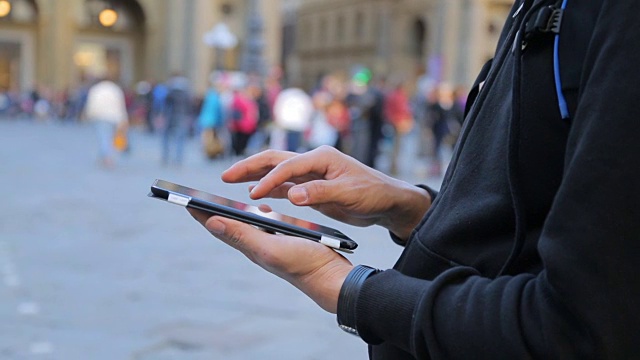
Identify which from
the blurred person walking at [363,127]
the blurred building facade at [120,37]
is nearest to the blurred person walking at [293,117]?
the blurred person walking at [363,127]

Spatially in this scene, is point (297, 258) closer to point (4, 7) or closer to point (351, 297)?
point (351, 297)

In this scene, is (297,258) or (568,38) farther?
(297,258)

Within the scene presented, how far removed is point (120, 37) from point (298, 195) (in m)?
38.6

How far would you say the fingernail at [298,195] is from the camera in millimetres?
1595

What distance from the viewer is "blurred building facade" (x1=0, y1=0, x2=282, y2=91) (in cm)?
3753

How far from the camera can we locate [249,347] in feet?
17.3

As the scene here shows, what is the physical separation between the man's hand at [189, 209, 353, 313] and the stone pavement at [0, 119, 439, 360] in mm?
3723

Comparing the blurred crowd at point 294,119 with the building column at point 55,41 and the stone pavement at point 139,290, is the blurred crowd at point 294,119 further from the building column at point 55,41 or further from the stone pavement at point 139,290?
the building column at point 55,41

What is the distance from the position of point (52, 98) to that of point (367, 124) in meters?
23.6

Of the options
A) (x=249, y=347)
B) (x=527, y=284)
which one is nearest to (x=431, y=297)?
(x=527, y=284)

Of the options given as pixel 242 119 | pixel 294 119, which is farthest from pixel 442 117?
pixel 242 119

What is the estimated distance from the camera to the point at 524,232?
1.25 metres

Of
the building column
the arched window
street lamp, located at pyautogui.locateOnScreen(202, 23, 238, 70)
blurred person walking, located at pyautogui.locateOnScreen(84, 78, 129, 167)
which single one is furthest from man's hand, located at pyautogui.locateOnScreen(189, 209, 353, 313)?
the arched window

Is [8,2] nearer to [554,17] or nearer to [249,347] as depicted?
[249,347]
